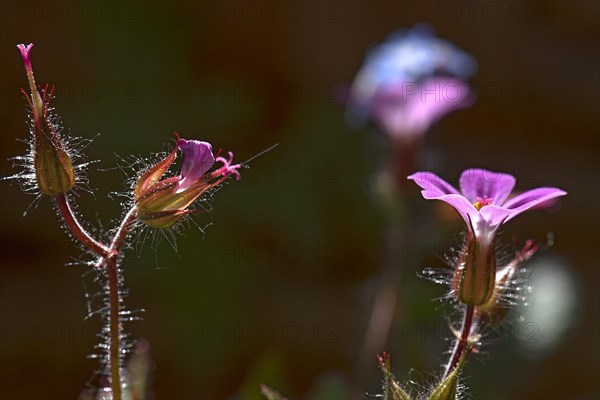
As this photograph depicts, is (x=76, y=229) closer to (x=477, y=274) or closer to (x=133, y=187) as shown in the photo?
(x=133, y=187)

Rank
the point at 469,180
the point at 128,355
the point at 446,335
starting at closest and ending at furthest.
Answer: the point at 469,180 → the point at 446,335 → the point at 128,355

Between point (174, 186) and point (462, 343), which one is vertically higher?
point (174, 186)

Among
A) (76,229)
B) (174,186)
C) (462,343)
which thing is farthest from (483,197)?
(76,229)

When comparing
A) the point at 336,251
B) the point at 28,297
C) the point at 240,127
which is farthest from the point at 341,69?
the point at 28,297

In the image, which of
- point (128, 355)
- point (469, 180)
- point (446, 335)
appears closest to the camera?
point (469, 180)

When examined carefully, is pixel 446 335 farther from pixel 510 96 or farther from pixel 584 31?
pixel 584 31

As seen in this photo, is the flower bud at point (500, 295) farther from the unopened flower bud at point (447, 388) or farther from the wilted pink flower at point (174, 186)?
the wilted pink flower at point (174, 186)

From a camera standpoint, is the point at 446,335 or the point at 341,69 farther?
the point at 341,69
